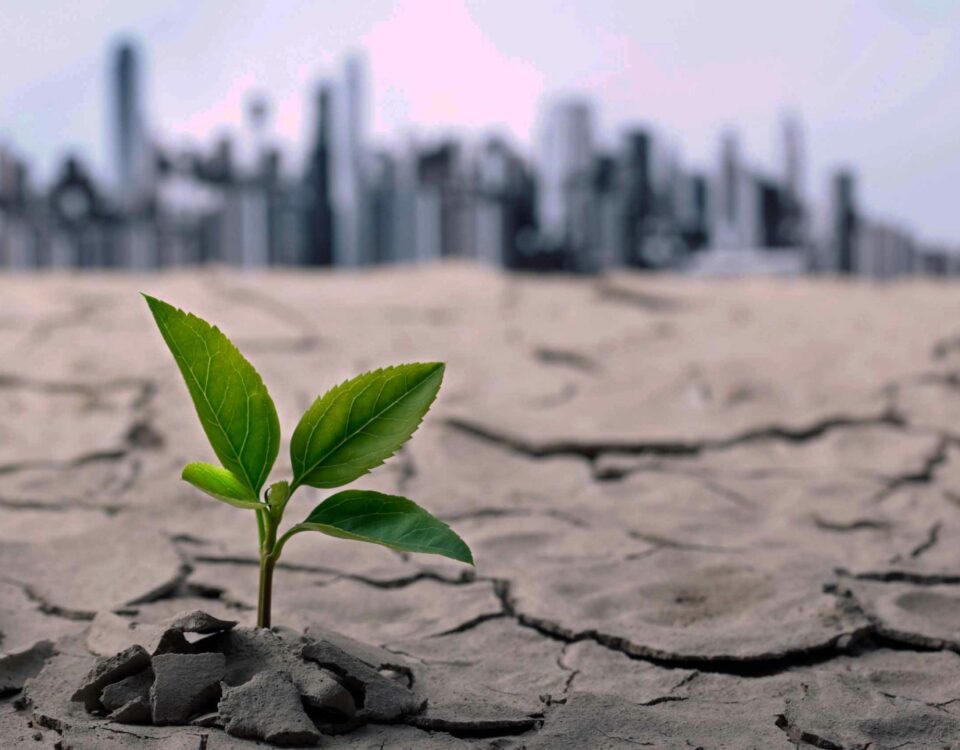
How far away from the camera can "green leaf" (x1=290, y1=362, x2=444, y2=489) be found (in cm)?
95

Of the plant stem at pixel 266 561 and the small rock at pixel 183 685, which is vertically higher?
the plant stem at pixel 266 561

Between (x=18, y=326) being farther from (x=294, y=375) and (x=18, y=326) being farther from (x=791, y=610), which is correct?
(x=791, y=610)

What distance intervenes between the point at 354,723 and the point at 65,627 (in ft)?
1.62

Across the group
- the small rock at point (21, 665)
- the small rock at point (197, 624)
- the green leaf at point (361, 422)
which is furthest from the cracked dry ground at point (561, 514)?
the green leaf at point (361, 422)

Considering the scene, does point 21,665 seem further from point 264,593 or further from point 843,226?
point 843,226

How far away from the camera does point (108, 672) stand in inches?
36.4

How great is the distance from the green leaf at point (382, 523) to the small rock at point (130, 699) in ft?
0.66

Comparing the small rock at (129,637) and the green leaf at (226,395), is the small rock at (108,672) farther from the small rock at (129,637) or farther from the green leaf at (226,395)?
the green leaf at (226,395)

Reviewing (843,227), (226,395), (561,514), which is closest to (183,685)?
(226,395)

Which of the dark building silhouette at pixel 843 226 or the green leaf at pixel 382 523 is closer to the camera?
the green leaf at pixel 382 523

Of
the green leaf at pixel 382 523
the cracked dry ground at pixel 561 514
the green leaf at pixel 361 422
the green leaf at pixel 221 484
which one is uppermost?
the green leaf at pixel 361 422

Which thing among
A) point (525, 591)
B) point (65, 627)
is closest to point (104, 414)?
point (65, 627)

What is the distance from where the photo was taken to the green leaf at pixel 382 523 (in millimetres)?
928

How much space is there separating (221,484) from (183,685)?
Result: 0.61 ft
